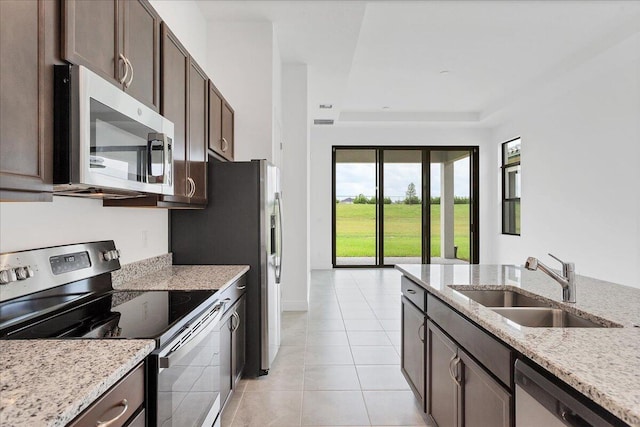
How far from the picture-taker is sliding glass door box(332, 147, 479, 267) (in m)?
8.32

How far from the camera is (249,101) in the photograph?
12.3 ft

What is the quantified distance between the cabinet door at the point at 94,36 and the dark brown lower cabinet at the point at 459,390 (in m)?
1.81

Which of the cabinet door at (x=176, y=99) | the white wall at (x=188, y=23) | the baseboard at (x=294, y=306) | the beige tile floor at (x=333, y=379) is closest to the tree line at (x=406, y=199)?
the beige tile floor at (x=333, y=379)

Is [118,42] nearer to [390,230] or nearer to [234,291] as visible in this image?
[234,291]

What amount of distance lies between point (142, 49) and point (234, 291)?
4.82 ft

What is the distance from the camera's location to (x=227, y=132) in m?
3.42

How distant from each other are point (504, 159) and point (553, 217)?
86.7 inches

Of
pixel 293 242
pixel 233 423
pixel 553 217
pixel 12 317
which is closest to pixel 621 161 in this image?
pixel 553 217

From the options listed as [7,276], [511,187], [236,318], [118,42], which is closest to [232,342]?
[236,318]

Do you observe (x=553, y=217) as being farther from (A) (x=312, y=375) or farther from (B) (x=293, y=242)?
(A) (x=312, y=375)

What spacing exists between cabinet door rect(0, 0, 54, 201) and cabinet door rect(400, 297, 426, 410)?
190cm

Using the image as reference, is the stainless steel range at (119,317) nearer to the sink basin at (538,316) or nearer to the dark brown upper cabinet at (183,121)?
the dark brown upper cabinet at (183,121)

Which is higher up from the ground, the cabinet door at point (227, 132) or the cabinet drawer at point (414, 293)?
the cabinet door at point (227, 132)

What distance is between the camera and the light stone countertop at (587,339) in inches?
34.3
